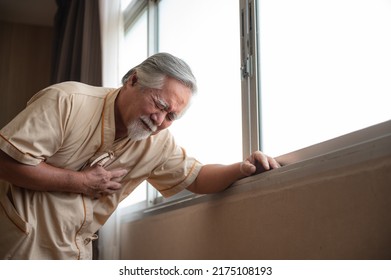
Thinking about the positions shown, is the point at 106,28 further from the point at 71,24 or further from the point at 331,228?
the point at 331,228

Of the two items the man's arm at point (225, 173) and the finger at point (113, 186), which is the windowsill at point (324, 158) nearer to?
the man's arm at point (225, 173)

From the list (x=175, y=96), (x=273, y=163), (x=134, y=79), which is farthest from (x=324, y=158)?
(x=134, y=79)

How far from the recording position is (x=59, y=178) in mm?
1718

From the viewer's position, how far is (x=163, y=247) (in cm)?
224

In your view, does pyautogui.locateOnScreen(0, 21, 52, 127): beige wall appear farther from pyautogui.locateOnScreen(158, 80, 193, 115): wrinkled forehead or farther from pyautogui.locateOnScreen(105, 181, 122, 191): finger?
pyautogui.locateOnScreen(158, 80, 193, 115): wrinkled forehead

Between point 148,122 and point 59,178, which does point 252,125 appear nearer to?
point 148,122

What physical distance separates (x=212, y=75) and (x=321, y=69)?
73 cm

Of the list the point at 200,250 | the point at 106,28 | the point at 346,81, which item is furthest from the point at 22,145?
the point at 106,28

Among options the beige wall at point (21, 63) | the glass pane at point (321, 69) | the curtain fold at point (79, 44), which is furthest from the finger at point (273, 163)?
the beige wall at point (21, 63)

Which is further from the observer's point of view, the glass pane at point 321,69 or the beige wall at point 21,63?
the beige wall at point 21,63

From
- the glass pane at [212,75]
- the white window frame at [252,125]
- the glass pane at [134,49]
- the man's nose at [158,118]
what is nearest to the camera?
the white window frame at [252,125]

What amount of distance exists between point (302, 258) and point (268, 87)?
26.8 inches

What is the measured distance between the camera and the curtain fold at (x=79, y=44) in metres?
3.12

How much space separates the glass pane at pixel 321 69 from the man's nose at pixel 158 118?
36cm
